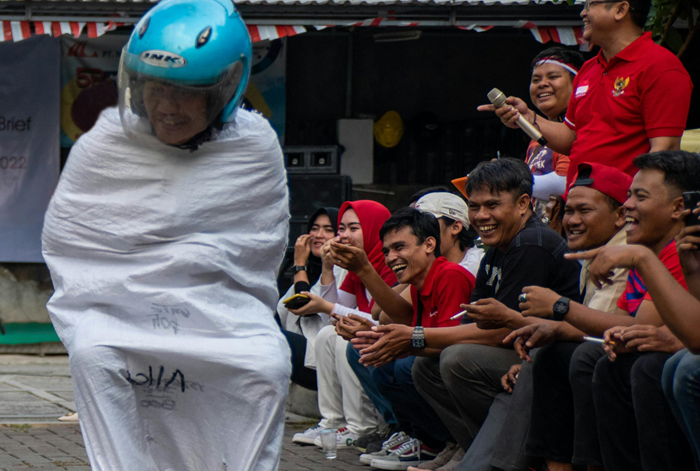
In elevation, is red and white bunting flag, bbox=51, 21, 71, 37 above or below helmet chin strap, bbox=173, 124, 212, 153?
above

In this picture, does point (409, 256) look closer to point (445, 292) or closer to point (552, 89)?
point (445, 292)

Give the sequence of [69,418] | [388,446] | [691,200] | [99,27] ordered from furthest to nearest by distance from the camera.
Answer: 1. [99,27]
2. [69,418]
3. [388,446]
4. [691,200]

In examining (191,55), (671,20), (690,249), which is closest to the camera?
(191,55)

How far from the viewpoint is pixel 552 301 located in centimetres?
378

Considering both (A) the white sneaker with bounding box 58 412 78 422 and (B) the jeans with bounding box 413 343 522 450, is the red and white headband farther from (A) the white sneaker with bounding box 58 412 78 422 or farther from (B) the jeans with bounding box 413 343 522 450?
(A) the white sneaker with bounding box 58 412 78 422

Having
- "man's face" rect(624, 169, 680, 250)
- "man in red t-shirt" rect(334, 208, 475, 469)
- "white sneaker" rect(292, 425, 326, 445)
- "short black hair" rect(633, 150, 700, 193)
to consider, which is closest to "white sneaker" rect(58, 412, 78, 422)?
"white sneaker" rect(292, 425, 326, 445)

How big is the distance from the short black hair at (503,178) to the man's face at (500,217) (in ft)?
0.09

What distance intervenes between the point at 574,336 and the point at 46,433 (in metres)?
3.71

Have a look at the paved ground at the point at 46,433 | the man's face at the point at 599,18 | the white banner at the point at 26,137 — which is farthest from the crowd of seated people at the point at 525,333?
the white banner at the point at 26,137

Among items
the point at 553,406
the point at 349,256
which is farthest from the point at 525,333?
the point at 349,256

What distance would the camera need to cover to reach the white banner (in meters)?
9.48

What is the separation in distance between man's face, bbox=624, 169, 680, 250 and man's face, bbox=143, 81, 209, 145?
163cm

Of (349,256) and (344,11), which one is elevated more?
(344,11)

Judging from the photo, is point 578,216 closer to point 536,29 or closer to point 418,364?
point 418,364
